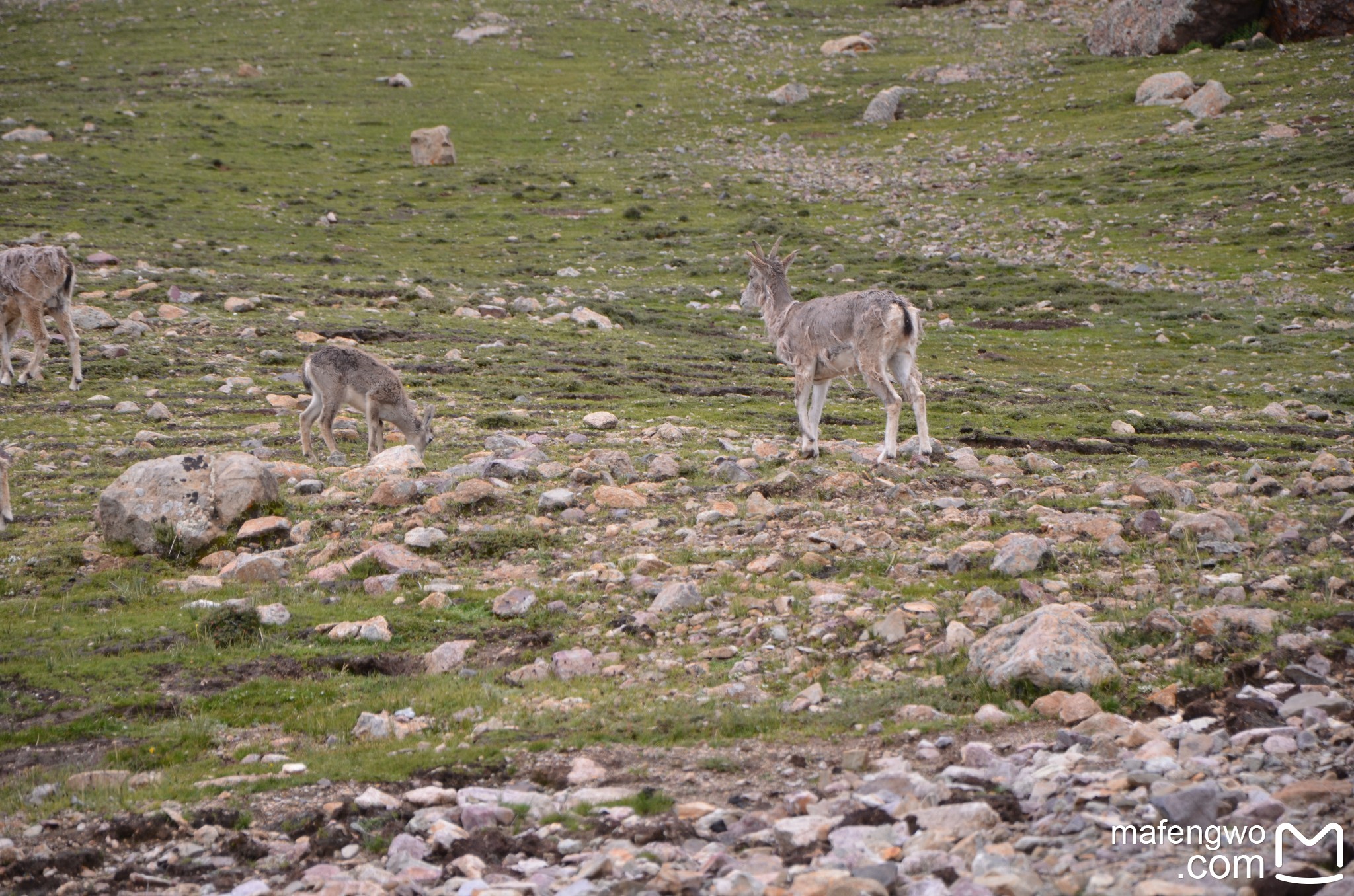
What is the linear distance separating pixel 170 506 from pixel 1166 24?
1961 inches

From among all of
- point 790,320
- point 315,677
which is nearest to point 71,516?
point 315,677

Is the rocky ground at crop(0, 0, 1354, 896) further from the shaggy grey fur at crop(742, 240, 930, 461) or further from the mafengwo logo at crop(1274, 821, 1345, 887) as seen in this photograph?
the shaggy grey fur at crop(742, 240, 930, 461)

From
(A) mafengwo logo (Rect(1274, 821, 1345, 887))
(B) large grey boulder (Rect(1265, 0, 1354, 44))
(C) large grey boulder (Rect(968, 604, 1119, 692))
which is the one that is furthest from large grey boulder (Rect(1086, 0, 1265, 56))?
(A) mafengwo logo (Rect(1274, 821, 1345, 887))

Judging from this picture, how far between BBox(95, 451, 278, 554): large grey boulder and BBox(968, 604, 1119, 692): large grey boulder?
26.5ft

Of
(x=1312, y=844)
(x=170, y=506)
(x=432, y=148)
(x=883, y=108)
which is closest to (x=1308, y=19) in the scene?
(x=883, y=108)

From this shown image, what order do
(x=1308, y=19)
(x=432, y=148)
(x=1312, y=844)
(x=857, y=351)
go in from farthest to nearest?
(x=1308, y=19), (x=432, y=148), (x=857, y=351), (x=1312, y=844)

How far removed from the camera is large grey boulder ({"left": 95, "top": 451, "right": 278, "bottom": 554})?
11805mm

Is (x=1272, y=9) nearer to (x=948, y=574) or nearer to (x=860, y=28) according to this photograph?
(x=860, y=28)

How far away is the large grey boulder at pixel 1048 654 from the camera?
7719 mm

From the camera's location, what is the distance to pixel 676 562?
1111 cm

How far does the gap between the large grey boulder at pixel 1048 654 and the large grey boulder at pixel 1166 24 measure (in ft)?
160

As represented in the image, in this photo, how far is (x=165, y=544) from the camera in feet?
38.7

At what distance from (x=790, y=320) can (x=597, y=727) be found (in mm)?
9619

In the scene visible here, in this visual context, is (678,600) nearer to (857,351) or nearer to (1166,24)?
(857,351)
